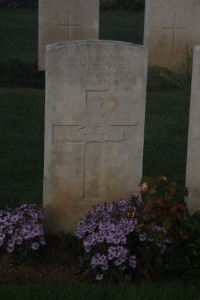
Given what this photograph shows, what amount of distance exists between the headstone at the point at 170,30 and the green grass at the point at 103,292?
707cm

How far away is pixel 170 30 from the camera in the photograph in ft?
39.2

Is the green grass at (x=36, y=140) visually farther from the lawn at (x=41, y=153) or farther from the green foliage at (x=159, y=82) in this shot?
the green foliage at (x=159, y=82)

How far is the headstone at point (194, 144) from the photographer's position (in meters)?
5.52

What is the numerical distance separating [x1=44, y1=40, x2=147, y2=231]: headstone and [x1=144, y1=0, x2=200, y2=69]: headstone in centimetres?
609

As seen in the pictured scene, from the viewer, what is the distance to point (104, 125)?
573 centimetres

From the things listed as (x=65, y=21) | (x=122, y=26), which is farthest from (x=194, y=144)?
(x=122, y=26)

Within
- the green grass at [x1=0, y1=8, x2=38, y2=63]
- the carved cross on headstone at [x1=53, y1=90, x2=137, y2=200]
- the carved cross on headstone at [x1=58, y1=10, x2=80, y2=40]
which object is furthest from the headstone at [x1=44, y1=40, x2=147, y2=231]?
the green grass at [x1=0, y1=8, x2=38, y2=63]

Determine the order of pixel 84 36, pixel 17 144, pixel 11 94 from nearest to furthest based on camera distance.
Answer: pixel 17 144, pixel 11 94, pixel 84 36

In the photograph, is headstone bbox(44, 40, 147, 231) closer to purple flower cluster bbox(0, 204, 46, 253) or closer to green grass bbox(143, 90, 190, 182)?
purple flower cluster bbox(0, 204, 46, 253)

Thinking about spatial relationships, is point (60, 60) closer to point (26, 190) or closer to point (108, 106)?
point (108, 106)

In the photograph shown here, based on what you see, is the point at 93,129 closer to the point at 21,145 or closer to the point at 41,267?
the point at 41,267

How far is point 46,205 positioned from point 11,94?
4.60m

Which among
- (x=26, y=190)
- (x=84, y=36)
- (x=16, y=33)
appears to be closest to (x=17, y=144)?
(x=26, y=190)

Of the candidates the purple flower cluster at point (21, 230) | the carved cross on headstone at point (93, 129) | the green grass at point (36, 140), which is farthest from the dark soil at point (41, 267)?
the green grass at point (36, 140)
